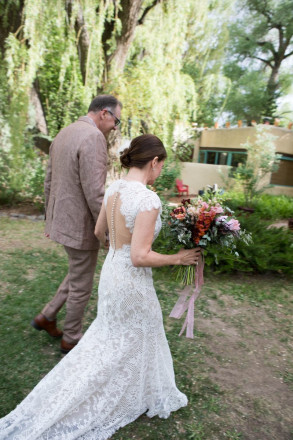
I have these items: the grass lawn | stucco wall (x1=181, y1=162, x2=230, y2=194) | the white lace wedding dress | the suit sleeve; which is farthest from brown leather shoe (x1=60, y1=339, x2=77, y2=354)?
stucco wall (x1=181, y1=162, x2=230, y2=194)

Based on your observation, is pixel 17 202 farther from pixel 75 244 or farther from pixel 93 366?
pixel 93 366

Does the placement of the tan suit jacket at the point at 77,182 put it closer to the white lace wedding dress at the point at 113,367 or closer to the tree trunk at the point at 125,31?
the white lace wedding dress at the point at 113,367

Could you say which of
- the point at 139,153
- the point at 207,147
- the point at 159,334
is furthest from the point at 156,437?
the point at 207,147

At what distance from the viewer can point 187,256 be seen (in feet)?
7.18

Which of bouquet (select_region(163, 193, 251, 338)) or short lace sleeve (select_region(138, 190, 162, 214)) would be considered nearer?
short lace sleeve (select_region(138, 190, 162, 214))

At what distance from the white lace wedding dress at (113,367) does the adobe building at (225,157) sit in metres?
13.9

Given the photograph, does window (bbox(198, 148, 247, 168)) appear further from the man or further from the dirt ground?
the man

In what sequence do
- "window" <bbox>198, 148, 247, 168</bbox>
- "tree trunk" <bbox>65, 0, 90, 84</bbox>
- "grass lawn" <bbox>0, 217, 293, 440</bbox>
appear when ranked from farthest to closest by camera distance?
"window" <bbox>198, 148, 247, 168</bbox>
"tree trunk" <bbox>65, 0, 90, 84</bbox>
"grass lawn" <bbox>0, 217, 293, 440</bbox>

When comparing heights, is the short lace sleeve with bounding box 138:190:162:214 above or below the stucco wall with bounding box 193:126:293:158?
below

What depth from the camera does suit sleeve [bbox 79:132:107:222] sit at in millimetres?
2570

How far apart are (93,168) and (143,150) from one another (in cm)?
69

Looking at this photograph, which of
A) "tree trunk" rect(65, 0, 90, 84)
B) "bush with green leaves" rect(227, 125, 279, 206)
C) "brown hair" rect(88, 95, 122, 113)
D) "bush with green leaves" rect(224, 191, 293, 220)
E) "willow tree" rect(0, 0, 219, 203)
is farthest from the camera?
"bush with green leaves" rect(227, 125, 279, 206)

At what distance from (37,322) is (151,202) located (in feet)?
6.39

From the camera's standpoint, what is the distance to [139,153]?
202cm
